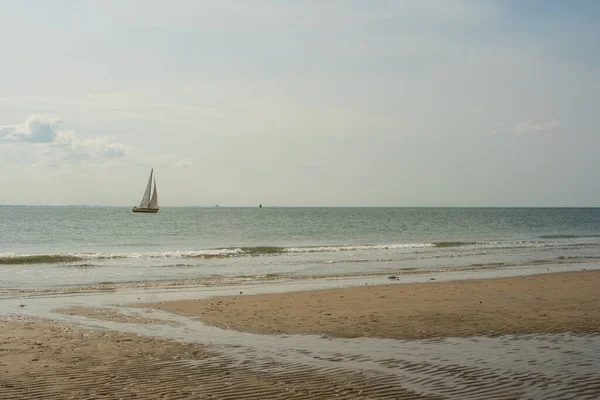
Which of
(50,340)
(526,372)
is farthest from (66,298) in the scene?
(526,372)

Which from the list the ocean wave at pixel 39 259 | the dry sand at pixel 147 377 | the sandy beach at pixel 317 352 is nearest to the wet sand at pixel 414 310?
the sandy beach at pixel 317 352

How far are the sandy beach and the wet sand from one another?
5cm

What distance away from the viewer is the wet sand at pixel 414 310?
1257 cm

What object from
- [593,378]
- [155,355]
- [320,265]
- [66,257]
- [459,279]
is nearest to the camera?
[593,378]

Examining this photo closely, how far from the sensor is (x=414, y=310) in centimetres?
1512

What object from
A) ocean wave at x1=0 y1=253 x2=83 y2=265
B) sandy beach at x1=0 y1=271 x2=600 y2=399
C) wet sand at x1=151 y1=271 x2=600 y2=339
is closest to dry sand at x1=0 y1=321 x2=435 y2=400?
sandy beach at x1=0 y1=271 x2=600 y2=399

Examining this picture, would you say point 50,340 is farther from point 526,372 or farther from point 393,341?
point 526,372

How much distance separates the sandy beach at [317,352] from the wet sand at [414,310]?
0.05 m

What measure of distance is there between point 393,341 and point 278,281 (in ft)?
41.9

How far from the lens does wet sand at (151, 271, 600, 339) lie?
1257 cm

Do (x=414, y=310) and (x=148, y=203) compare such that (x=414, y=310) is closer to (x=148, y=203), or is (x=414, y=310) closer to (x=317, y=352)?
(x=317, y=352)

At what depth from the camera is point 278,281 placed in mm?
23766

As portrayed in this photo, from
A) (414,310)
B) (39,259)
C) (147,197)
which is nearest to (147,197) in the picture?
(147,197)

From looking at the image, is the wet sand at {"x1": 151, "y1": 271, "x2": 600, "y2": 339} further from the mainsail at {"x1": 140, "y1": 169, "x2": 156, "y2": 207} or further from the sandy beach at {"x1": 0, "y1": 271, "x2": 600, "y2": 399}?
the mainsail at {"x1": 140, "y1": 169, "x2": 156, "y2": 207}
